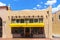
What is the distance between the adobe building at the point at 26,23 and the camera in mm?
37156

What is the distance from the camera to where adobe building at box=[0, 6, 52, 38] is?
37.2 meters

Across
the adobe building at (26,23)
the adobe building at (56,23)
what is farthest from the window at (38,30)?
the adobe building at (56,23)

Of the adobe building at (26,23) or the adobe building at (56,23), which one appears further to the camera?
the adobe building at (56,23)

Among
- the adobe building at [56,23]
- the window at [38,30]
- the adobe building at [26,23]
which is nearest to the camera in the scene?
the adobe building at [26,23]

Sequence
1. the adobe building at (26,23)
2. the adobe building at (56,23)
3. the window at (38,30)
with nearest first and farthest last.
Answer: the adobe building at (26,23), the window at (38,30), the adobe building at (56,23)

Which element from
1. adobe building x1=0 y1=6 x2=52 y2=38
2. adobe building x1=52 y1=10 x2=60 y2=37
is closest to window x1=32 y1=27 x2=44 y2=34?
adobe building x1=0 y1=6 x2=52 y2=38

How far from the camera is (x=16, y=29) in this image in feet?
127

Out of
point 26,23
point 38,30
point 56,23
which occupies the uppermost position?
point 26,23

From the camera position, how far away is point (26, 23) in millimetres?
37562

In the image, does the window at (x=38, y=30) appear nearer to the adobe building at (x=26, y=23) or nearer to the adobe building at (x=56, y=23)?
the adobe building at (x=26, y=23)

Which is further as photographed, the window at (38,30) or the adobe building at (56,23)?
the adobe building at (56,23)

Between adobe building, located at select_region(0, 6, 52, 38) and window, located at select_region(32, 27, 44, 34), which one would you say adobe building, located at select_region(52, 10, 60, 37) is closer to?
window, located at select_region(32, 27, 44, 34)

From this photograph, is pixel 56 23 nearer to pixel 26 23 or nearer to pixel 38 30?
pixel 38 30

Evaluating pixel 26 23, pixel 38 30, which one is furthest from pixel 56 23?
A: pixel 26 23
